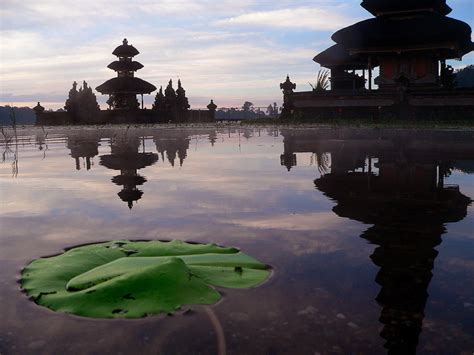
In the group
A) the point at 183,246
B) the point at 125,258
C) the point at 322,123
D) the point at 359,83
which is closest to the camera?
the point at 125,258

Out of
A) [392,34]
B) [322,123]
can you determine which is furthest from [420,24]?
[322,123]

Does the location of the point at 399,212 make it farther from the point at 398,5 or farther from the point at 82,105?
the point at 82,105

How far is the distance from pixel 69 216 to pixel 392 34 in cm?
2197

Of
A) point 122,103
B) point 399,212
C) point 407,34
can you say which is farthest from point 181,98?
point 399,212

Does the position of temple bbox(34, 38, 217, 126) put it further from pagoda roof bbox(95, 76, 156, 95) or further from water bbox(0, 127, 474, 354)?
water bbox(0, 127, 474, 354)

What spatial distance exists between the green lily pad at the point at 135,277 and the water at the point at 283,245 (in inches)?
3.0

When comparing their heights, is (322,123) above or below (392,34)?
below

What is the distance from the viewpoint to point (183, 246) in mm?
2850

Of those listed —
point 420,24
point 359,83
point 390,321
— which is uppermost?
Answer: point 420,24

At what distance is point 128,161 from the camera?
28.4 feet

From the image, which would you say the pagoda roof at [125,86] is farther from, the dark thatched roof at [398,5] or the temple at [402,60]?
the dark thatched roof at [398,5]

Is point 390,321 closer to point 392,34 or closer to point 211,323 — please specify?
point 211,323

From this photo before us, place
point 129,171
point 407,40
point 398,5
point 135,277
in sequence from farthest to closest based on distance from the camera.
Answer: point 398,5, point 407,40, point 129,171, point 135,277

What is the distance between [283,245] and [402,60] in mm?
23793
